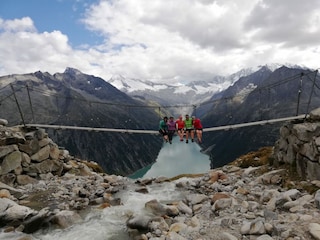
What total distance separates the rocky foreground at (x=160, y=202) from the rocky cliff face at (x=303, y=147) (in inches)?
27.8

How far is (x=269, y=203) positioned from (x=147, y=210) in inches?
215

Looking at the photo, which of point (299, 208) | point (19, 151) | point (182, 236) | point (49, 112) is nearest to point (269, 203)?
point (299, 208)

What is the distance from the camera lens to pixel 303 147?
17438 millimetres

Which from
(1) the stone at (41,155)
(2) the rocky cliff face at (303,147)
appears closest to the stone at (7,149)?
(1) the stone at (41,155)

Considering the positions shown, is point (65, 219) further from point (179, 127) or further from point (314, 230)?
point (179, 127)

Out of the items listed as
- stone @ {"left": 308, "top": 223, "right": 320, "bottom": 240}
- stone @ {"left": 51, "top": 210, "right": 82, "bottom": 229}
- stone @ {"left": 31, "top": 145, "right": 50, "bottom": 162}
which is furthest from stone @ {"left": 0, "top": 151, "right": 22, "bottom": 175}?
stone @ {"left": 308, "top": 223, "right": 320, "bottom": 240}

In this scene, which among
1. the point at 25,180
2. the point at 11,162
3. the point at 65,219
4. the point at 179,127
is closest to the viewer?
the point at 65,219

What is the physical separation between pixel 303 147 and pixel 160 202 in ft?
26.3

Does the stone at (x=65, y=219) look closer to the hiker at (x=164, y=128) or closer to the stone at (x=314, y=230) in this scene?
the stone at (x=314, y=230)

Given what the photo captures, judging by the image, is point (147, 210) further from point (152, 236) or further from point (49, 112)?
point (49, 112)

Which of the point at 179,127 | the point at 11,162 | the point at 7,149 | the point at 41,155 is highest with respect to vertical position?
the point at 179,127

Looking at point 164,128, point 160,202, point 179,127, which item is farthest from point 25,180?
point 179,127

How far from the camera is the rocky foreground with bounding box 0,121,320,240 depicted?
11727 mm

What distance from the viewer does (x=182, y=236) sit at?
11633mm
